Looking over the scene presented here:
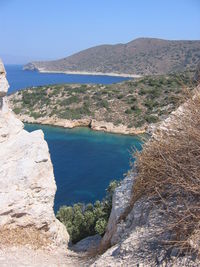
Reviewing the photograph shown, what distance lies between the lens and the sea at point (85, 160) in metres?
26.5

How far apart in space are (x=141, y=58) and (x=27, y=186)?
143301 millimetres

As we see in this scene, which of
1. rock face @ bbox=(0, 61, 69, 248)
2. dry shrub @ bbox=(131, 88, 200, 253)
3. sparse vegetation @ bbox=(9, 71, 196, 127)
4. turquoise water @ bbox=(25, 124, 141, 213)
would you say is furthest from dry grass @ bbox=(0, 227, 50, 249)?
sparse vegetation @ bbox=(9, 71, 196, 127)

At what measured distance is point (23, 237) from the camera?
8.86 meters

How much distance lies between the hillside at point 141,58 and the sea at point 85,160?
64.5 metres

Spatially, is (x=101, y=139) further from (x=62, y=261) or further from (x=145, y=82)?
(x=62, y=261)

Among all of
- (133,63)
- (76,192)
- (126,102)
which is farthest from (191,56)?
(76,192)

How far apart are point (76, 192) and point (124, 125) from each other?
2431 cm

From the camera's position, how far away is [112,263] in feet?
20.6

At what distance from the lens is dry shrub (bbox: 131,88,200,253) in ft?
18.6

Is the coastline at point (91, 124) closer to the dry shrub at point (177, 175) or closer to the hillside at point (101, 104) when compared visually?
the hillside at point (101, 104)

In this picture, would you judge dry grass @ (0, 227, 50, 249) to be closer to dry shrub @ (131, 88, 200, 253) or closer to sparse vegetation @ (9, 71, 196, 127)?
dry shrub @ (131, 88, 200, 253)

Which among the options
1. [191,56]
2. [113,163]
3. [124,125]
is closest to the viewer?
[113,163]

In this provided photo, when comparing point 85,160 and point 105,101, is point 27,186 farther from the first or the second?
point 105,101

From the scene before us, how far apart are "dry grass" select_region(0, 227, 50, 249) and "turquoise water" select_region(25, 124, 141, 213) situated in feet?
43.8
